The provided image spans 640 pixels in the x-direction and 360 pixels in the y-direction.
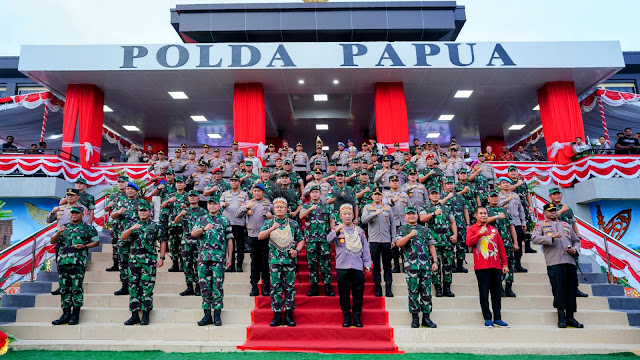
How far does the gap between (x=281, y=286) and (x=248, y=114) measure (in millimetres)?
9080

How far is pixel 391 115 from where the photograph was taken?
14.0 m

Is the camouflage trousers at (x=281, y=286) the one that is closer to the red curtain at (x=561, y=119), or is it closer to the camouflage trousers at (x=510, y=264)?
the camouflage trousers at (x=510, y=264)

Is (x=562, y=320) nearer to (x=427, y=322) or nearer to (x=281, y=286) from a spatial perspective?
(x=427, y=322)

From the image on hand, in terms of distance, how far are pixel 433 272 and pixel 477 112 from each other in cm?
1313

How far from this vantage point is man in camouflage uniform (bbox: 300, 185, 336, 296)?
6.49m

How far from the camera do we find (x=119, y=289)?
22.6ft

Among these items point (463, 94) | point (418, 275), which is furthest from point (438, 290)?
point (463, 94)

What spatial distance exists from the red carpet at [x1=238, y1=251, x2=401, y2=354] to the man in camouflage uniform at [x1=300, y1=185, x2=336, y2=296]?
28cm

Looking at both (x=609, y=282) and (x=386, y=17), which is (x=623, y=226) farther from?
(x=386, y=17)

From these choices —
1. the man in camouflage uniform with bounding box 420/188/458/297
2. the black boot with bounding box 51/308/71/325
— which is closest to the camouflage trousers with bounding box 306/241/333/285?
the man in camouflage uniform with bounding box 420/188/458/297

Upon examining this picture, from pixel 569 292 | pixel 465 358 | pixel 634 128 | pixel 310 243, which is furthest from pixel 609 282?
pixel 634 128

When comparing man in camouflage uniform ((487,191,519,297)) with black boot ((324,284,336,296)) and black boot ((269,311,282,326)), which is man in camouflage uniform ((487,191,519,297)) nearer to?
black boot ((324,284,336,296))

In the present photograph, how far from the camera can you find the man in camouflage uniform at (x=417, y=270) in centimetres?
577

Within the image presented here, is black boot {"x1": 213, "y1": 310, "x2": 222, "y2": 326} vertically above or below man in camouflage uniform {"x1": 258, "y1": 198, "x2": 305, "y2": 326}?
below
